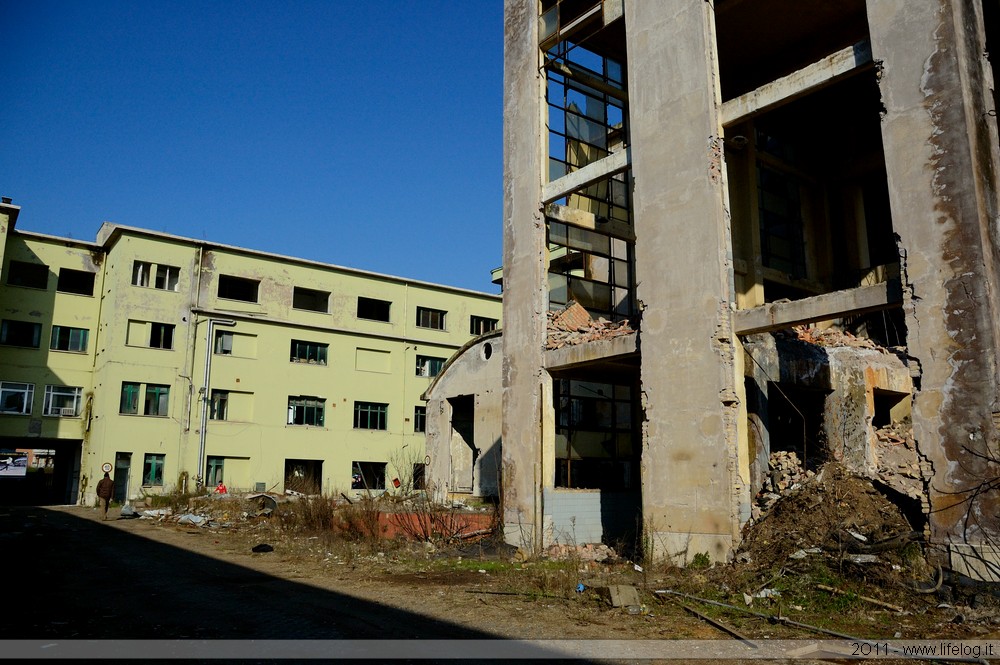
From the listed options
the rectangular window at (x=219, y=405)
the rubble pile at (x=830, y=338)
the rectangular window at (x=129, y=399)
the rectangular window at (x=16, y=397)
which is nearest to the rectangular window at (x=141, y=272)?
the rectangular window at (x=129, y=399)

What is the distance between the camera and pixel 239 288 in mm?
34906

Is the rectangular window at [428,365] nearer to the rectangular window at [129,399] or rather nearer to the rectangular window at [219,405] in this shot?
the rectangular window at [219,405]

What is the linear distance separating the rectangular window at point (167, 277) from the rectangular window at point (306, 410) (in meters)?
7.33

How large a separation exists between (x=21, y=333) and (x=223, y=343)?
828cm

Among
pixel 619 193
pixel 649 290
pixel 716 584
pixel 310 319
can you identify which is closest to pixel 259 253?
pixel 310 319

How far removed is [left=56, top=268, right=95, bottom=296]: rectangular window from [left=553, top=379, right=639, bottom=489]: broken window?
1054 inches

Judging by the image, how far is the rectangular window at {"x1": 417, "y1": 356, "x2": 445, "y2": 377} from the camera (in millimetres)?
38562

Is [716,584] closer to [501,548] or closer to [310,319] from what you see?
[501,548]

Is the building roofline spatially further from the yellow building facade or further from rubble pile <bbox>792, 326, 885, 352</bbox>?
rubble pile <bbox>792, 326, 885, 352</bbox>

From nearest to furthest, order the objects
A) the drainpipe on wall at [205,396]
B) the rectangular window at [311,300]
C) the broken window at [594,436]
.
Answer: the broken window at [594,436]
the drainpipe on wall at [205,396]
the rectangular window at [311,300]

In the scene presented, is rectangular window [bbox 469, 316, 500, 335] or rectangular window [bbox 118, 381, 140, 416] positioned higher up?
rectangular window [bbox 469, 316, 500, 335]

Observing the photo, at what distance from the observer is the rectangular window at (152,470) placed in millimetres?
30156

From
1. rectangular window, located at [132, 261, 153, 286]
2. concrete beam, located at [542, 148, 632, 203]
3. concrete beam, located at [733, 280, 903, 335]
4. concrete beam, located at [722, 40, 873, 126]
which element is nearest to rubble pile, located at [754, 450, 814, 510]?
concrete beam, located at [733, 280, 903, 335]

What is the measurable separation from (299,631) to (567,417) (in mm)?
9748
